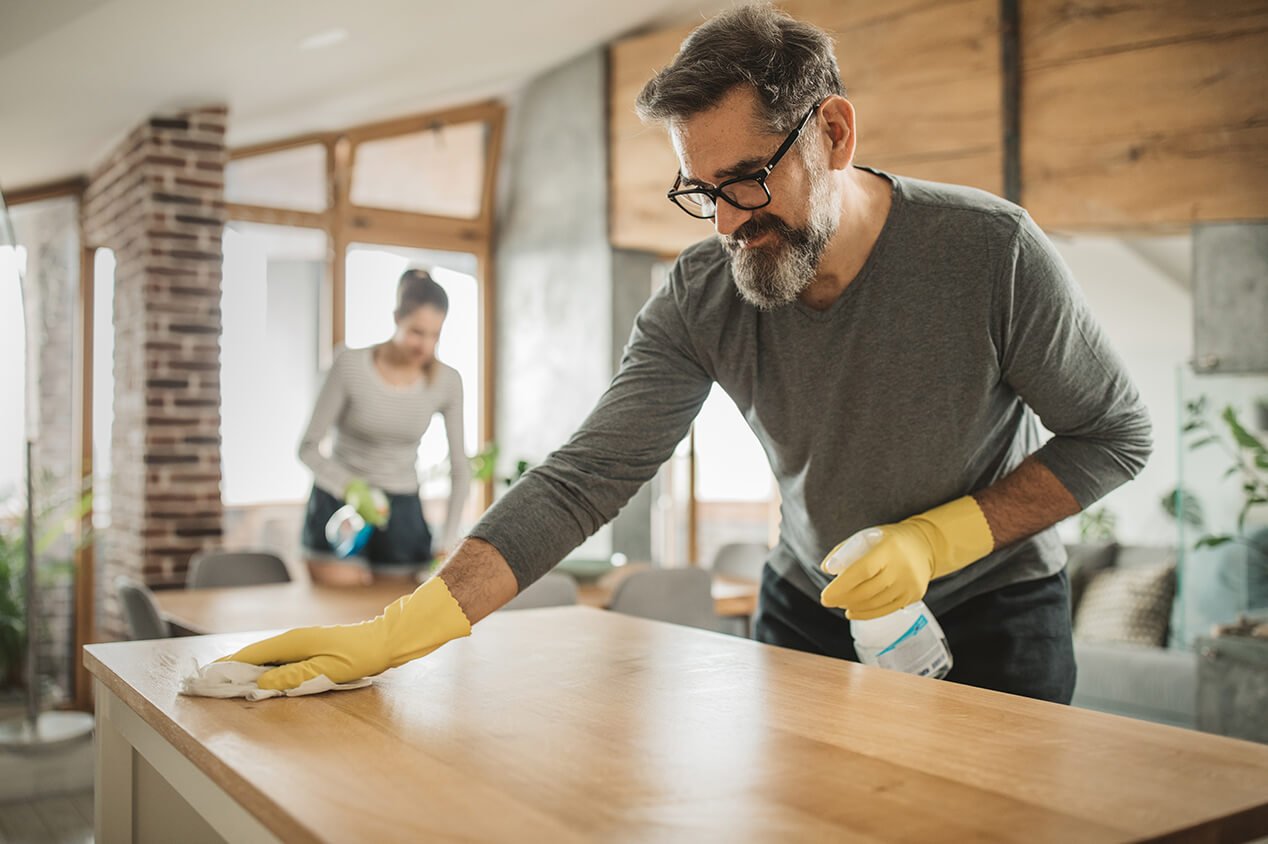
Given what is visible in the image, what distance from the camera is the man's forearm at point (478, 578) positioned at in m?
1.46

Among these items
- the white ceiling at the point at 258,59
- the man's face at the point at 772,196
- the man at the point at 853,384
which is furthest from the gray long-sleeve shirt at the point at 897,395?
the white ceiling at the point at 258,59

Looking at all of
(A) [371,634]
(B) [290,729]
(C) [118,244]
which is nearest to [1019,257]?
(A) [371,634]

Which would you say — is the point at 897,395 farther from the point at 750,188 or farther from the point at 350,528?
the point at 350,528

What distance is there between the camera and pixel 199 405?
16.3 feet

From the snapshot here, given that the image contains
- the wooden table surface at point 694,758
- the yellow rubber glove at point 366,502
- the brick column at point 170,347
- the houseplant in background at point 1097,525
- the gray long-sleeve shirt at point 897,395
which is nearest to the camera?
the wooden table surface at point 694,758

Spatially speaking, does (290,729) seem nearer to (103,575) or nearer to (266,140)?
(103,575)

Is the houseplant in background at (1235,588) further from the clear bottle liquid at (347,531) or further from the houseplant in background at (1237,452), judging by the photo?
the clear bottle liquid at (347,531)

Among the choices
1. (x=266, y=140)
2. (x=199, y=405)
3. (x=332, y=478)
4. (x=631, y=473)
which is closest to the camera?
(x=631, y=473)

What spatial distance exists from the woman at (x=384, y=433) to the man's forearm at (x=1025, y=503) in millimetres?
2286

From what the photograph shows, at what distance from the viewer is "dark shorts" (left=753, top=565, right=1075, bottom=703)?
1.61 metres

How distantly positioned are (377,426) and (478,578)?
2228mm

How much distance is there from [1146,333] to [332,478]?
190 inches

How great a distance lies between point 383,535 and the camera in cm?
362

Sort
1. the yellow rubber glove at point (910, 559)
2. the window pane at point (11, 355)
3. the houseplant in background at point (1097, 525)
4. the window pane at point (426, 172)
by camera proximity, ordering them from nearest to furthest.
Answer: the yellow rubber glove at point (910, 559)
the window pane at point (11, 355)
the houseplant in background at point (1097, 525)
the window pane at point (426, 172)
